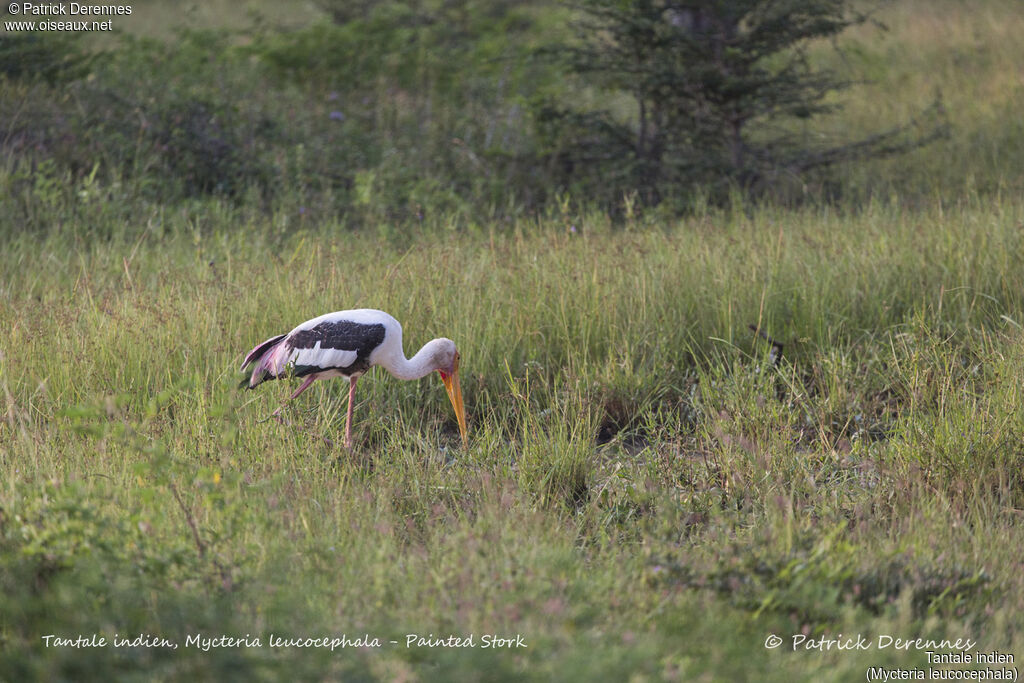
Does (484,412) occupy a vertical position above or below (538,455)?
below

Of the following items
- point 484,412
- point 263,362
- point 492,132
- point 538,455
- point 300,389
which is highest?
point 492,132

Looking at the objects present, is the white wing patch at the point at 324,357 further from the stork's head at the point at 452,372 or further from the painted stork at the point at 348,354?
the stork's head at the point at 452,372

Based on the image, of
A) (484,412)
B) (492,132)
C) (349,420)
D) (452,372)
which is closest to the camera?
(349,420)

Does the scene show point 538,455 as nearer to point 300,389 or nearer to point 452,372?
point 452,372

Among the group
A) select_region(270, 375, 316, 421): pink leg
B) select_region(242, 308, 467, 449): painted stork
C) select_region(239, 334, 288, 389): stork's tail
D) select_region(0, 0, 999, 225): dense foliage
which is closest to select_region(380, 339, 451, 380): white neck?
select_region(242, 308, 467, 449): painted stork

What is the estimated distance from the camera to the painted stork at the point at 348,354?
4.19 metres

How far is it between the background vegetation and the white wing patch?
0.97 ft

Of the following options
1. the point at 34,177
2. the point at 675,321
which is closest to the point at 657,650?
the point at 675,321

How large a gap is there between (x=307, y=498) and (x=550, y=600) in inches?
41.7

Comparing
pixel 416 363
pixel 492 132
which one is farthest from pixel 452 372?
pixel 492 132

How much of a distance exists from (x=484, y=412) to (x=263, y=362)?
111 centimetres

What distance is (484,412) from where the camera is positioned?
4934mm

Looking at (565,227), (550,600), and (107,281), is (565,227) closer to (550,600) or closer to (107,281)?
(107,281)

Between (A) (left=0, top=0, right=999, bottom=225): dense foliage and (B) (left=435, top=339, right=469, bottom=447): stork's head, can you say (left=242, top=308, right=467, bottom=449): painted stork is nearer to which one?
(B) (left=435, top=339, right=469, bottom=447): stork's head
